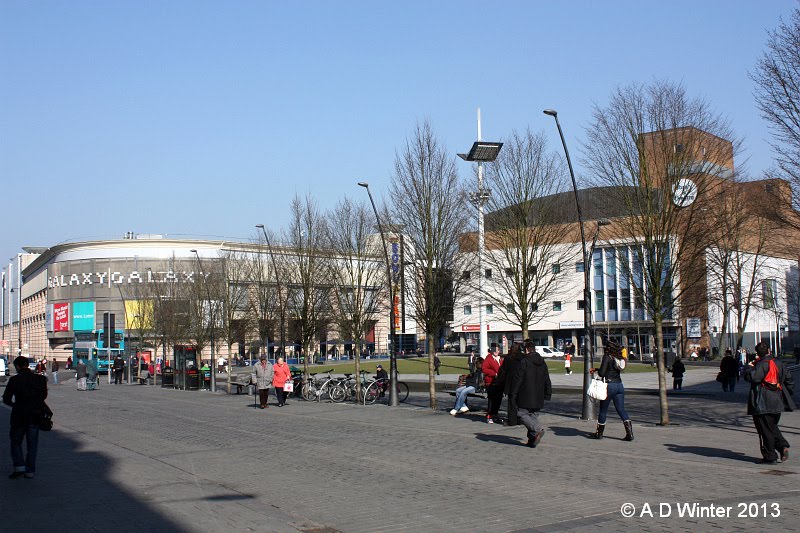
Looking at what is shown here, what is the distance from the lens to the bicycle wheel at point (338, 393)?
29.6 meters

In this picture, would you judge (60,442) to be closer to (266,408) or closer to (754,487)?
(266,408)

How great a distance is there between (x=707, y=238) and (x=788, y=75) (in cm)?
433

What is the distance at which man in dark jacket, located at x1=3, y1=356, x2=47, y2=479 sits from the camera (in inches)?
472

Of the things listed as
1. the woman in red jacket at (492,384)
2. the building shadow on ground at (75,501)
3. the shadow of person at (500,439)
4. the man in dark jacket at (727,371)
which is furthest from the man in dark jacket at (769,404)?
the man in dark jacket at (727,371)

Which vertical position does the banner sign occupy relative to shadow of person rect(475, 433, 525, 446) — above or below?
above

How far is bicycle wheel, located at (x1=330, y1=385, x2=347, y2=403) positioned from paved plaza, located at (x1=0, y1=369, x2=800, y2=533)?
8.26 m

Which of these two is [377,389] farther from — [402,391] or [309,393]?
[309,393]

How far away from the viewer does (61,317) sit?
10494 centimetres

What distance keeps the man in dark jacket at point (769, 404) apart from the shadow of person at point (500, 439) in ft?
14.9

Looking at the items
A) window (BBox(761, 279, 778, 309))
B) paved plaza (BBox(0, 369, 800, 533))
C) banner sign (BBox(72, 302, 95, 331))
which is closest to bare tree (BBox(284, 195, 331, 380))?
paved plaza (BBox(0, 369, 800, 533))

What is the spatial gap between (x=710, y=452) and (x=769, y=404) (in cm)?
199

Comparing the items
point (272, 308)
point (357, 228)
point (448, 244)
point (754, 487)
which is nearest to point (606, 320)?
point (272, 308)

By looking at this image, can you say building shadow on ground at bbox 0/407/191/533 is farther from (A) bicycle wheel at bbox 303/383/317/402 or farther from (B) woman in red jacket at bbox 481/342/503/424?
(A) bicycle wheel at bbox 303/383/317/402

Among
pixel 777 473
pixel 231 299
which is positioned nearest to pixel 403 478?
pixel 777 473
